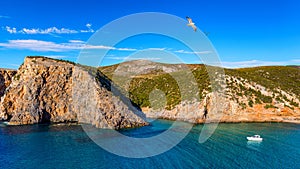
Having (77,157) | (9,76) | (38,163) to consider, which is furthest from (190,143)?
(9,76)

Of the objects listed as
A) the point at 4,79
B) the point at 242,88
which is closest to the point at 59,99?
the point at 4,79

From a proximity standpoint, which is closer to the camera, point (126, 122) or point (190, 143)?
point (190, 143)

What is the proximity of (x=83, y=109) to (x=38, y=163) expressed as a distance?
3838 cm

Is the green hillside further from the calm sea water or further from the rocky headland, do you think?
the calm sea water

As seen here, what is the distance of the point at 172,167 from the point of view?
128 feet

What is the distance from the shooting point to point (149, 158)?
4281cm

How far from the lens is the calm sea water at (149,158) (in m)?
40.6

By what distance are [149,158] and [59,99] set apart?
2038 inches

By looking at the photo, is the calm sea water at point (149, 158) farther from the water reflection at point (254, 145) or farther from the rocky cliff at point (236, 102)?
the rocky cliff at point (236, 102)

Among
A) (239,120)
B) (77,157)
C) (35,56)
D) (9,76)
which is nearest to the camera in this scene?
(77,157)

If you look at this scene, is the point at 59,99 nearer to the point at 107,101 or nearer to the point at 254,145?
the point at 107,101

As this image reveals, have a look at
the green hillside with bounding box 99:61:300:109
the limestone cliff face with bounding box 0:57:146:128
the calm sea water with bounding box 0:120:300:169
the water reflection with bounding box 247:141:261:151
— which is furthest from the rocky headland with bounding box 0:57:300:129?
the water reflection with bounding box 247:141:261:151

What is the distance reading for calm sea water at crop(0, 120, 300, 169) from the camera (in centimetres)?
4062

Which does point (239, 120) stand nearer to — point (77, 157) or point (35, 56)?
point (77, 157)
